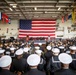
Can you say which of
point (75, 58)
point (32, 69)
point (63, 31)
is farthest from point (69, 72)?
point (63, 31)

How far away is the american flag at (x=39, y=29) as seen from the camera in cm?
2705

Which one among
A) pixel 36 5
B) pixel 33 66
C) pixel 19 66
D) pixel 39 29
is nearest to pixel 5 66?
pixel 33 66

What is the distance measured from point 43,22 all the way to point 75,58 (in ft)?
72.1

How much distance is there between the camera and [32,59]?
3.56m

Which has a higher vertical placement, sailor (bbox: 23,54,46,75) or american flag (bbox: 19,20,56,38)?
american flag (bbox: 19,20,56,38)

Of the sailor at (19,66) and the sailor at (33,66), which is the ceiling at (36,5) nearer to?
the sailor at (19,66)

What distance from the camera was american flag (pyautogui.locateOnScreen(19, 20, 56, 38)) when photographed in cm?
2705

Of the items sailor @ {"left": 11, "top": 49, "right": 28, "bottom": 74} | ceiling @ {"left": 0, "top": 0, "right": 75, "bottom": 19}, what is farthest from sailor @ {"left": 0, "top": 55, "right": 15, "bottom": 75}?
ceiling @ {"left": 0, "top": 0, "right": 75, "bottom": 19}

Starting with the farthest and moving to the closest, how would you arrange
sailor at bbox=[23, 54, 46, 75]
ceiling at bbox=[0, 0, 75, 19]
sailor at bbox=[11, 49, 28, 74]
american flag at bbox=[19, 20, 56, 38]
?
american flag at bbox=[19, 20, 56, 38] → ceiling at bbox=[0, 0, 75, 19] → sailor at bbox=[11, 49, 28, 74] → sailor at bbox=[23, 54, 46, 75]

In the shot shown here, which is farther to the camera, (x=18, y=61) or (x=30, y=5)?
(x=30, y=5)

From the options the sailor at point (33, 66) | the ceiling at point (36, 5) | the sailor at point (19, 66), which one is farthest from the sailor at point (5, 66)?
the ceiling at point (36, 5)

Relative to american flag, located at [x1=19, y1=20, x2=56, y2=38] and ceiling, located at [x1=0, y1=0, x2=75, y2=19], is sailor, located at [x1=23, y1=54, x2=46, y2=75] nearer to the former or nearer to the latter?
ceiling, located at [x1=0, y1=0, x2=75, y2=19]

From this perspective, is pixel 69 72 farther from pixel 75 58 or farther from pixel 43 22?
pixel 43 22

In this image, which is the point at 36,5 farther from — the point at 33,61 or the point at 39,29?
the point at 33,61
